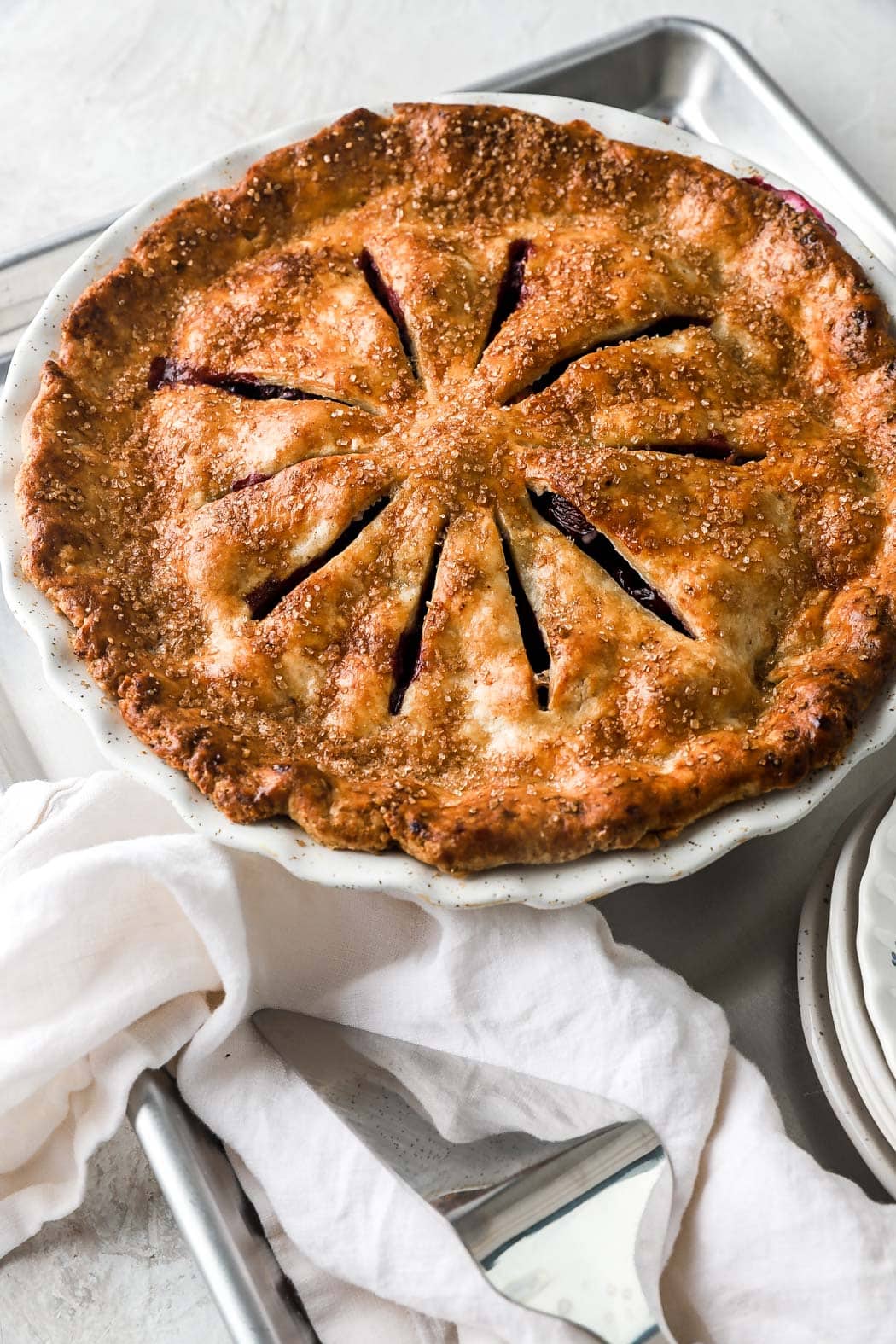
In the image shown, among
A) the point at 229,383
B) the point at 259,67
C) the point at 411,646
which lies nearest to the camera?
the point at 411,646

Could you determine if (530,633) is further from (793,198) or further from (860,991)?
(793,198)

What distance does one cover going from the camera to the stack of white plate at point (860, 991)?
2.01 metres

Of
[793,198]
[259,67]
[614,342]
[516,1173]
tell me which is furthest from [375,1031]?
[259,67]

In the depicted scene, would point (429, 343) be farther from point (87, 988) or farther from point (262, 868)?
point (87, 988)

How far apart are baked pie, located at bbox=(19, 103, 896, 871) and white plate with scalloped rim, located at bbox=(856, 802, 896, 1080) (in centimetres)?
17

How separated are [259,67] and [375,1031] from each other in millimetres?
3046

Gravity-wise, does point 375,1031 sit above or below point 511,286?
below

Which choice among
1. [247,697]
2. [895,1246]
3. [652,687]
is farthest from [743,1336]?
[247,697]

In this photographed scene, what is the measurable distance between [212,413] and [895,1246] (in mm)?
1835

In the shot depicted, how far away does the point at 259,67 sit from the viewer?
160 inches

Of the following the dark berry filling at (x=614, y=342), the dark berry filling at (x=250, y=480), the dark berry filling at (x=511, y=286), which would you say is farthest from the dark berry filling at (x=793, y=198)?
the dark berry filling at (x=250, y=480)

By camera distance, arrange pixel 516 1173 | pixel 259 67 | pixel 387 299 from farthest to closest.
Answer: pixel 259 67 < pixel 387 299 < pixel 516 1173

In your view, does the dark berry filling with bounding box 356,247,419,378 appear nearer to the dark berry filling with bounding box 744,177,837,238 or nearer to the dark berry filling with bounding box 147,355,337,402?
the dark berry filling with bounding box 147,355,337,402

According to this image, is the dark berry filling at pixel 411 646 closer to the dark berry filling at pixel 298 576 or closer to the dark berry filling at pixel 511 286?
the dark berry filling at pixel 298 576
